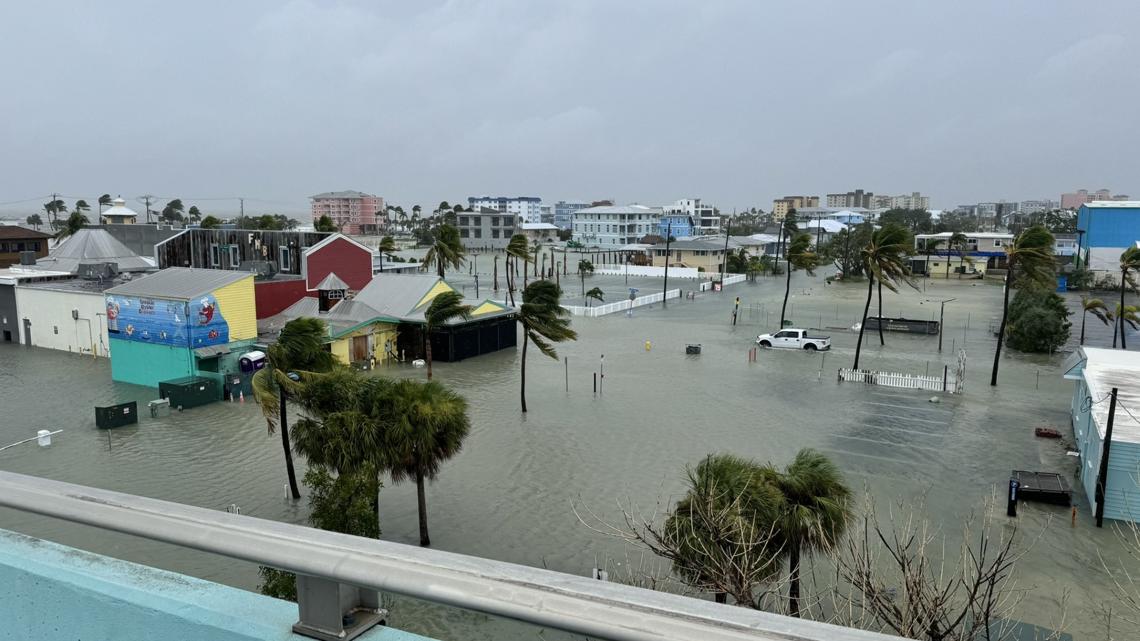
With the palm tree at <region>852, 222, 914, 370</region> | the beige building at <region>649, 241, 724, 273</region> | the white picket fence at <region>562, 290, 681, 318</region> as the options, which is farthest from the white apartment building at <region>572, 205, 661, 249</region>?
the palm tree at <region>852, 222, 914, 370</region>

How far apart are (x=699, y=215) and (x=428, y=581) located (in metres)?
164

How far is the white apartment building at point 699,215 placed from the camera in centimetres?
14054

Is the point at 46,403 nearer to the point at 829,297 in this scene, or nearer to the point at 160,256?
the point at 160,256

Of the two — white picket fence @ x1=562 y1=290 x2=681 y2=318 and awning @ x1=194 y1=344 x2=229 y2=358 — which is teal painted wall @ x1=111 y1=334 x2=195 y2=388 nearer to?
awning @ x1=194 y1=344 x2=229 y2=358

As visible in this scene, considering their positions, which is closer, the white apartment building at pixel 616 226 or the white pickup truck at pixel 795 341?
the white pickup truck at pixel 795 341

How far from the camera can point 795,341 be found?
121ft

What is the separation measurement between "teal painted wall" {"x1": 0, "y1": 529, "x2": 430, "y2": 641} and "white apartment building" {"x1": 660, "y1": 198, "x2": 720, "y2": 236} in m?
134

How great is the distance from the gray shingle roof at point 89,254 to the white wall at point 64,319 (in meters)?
7.43

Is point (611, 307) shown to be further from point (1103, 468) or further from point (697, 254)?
→ point (697, 254)

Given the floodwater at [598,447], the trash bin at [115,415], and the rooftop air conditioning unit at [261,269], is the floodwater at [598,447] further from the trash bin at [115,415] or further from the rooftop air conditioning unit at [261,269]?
the rooftop air conditioning unit at [261,269]

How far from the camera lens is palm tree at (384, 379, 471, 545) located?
13.5 m

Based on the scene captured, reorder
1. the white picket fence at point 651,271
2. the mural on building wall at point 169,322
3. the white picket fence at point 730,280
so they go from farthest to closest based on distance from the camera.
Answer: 1. the white picket fence at point 651,271
2. the white picket fence at point 730,280
3. the mural on building wall at point 169,322

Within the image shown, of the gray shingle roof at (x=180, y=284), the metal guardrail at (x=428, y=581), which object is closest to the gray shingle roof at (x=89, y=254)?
the gray shingle roof at (x=180, y=284)

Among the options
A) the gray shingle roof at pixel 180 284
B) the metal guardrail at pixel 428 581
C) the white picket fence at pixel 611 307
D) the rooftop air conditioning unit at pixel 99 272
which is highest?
the metal guardrail at pixel 428 581
